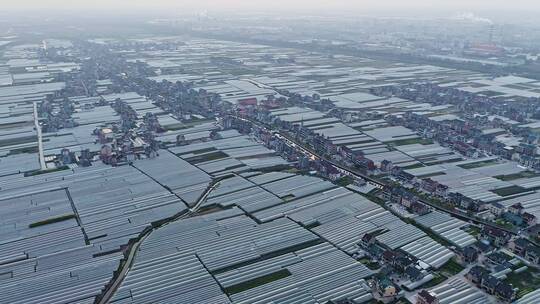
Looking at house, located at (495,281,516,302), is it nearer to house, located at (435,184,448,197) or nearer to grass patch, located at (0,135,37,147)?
house, located at (435,184,448,197)

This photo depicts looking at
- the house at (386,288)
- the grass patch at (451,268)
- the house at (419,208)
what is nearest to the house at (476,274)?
the grass patch at (451,268)

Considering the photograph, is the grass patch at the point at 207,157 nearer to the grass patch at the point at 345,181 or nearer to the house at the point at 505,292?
the grass patch at the point at 345,181

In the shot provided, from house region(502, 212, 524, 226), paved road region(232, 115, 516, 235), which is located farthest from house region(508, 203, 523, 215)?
paved road region(232, 115, 516, 235)

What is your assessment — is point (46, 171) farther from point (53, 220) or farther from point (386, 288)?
point (386, 288)

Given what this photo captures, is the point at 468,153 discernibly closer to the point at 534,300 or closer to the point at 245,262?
the point at 534,300

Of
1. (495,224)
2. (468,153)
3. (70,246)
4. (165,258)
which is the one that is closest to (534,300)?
(495,224)

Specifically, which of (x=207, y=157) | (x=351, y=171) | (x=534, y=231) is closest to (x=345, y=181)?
(x=351, y=171)
